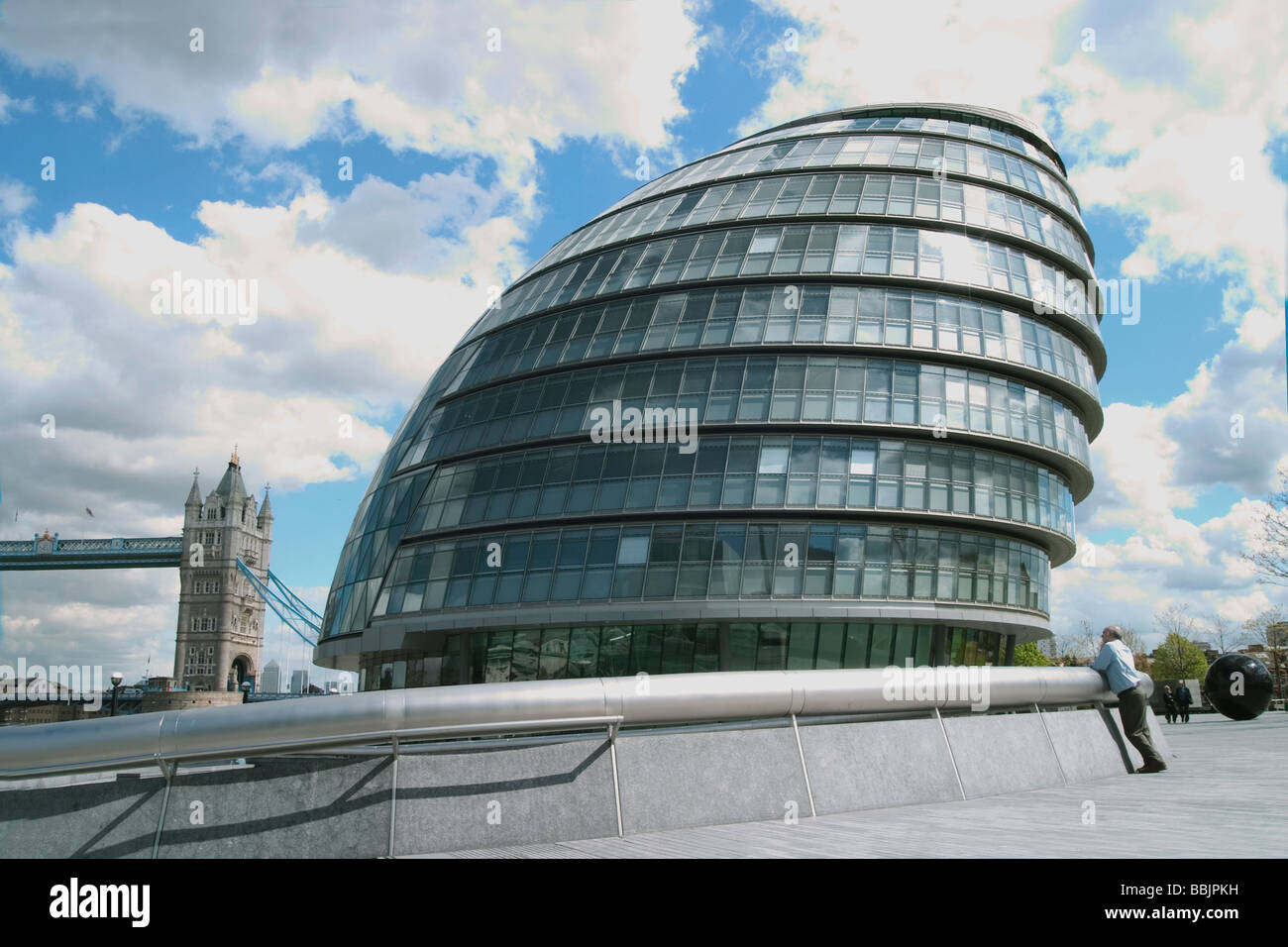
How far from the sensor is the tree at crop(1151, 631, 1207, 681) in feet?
414

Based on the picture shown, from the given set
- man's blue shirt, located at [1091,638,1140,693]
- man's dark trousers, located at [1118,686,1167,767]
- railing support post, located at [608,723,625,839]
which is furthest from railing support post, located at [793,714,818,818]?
man's dark trousers, located at [1118,686,1167,767]

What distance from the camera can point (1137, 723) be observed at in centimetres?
1450

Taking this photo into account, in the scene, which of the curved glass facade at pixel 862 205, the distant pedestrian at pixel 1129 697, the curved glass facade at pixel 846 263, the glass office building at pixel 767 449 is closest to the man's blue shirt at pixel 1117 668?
the distant pedestrian at pixel 1129 697

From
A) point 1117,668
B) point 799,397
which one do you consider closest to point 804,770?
point 1117,668

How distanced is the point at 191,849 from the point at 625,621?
2496 cm

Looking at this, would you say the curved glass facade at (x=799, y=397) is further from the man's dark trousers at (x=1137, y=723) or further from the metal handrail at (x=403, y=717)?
the metal handrail at (x=403, y=717)

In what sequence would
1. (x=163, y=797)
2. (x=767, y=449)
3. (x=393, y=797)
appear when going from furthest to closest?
(x=767, y=449) → (x=393, y=797) → (x=163, y=797)

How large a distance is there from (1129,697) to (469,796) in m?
10.1

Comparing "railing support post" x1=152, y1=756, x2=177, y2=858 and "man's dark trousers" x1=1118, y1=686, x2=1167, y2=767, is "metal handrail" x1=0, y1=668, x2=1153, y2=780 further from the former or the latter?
"man's dark trousers" x1=1118, y1=686, x2=1167, y2=767

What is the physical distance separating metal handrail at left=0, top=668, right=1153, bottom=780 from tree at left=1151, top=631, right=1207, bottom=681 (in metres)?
131

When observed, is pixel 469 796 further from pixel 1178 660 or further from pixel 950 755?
pixel 1178 660

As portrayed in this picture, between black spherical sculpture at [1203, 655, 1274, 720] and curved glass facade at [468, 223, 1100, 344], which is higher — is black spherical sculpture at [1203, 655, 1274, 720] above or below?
below
